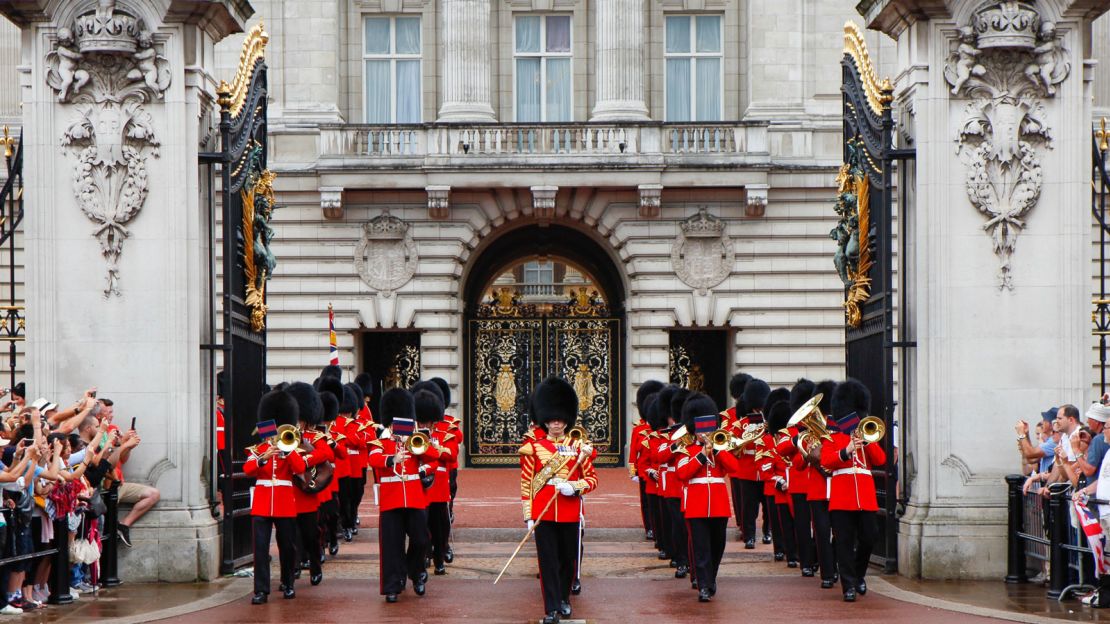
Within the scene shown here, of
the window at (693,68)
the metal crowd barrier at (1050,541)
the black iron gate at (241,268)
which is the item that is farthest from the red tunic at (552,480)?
the window at (693,68)

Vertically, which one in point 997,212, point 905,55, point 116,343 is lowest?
point 116,343

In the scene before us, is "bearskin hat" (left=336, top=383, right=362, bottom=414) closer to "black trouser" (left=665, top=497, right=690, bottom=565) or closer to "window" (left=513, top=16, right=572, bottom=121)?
"black trouser" (left=665, top=497, right=690, bottom=565)

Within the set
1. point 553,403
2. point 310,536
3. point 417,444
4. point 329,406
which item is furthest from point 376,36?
point 553,403

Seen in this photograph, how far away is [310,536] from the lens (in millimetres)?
12883

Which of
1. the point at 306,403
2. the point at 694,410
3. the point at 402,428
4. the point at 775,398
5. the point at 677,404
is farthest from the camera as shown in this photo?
the point at 775,398

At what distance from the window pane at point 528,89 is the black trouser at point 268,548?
17935 millimetres

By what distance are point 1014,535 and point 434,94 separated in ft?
61.3

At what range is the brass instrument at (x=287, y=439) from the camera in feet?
39.3

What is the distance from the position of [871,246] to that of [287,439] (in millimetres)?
4948

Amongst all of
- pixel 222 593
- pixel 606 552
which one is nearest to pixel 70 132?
pixel 222 593

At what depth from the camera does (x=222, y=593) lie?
12.1 metres

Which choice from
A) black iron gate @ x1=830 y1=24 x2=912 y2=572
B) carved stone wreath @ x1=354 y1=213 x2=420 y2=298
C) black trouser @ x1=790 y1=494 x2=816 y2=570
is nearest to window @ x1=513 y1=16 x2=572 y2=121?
carved stone wreath @ x1=354 y1=213 x2=420 y2=298

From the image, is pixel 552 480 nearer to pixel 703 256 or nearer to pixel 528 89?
pixel 703 256

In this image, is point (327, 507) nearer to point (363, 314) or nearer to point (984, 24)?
point (984, 24)
